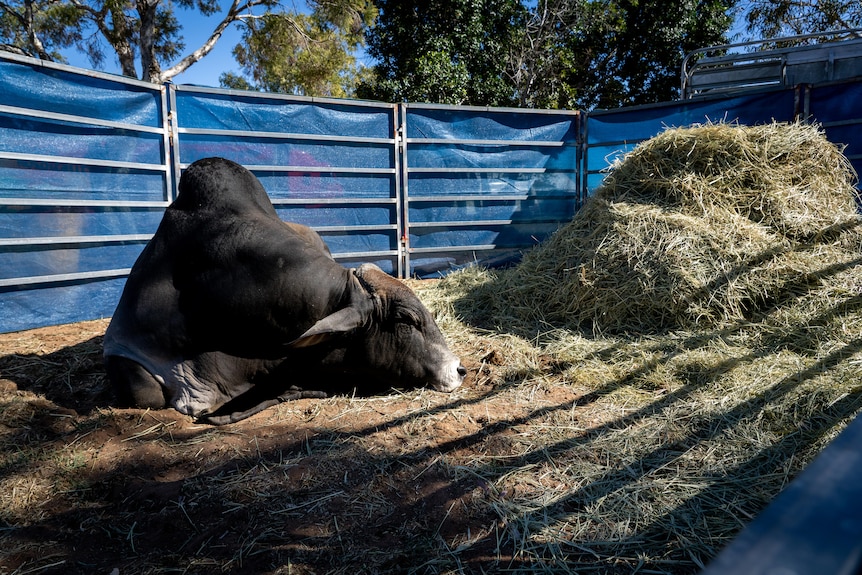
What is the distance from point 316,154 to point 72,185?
9.50 ft

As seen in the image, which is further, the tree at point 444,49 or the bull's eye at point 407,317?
the tree at point 444,49

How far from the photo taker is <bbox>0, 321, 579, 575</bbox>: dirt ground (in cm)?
256

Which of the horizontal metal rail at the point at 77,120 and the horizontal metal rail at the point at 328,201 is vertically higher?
the horizontal metal rail at the point at 77,120

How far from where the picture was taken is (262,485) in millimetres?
3080

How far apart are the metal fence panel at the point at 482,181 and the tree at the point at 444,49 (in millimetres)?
7159

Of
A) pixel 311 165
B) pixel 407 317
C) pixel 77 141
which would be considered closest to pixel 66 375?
pixel 407 317

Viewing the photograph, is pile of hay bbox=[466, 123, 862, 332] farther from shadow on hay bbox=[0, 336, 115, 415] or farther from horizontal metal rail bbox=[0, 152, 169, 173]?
horizontal metal rail bbox=[0, 152, 169, 173]

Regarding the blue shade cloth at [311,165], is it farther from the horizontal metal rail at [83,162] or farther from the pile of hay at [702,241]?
the pile of hay at [702,241]

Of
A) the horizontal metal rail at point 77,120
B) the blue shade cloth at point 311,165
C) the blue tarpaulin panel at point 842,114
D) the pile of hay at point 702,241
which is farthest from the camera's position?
the blue tarpaulin panel at point 842,114

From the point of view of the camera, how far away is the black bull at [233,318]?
13.1ft

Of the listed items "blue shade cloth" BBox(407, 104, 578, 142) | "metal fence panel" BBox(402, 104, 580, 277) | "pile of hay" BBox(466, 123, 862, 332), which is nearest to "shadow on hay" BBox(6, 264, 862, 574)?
"pile of hay" BBox(466, 123, 862, 332)

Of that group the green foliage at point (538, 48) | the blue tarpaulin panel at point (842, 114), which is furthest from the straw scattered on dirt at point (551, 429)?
the green foliage at point (538, 48)

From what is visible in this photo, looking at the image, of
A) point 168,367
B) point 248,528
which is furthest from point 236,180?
point 248,528

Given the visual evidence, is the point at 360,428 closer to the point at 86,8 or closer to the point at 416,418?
the point at 416,418
